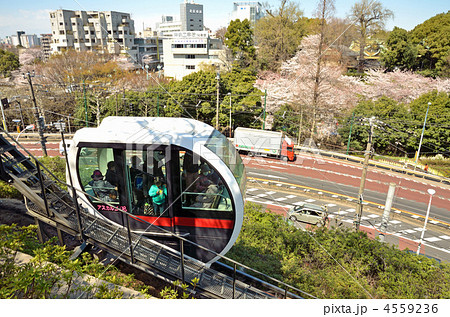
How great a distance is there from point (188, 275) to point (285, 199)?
14.9 metres

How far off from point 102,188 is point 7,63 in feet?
170

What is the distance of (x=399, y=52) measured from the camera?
131 feet

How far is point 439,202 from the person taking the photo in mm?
20344

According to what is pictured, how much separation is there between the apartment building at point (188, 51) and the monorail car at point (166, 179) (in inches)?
1783

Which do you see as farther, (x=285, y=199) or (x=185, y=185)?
(x=285, y=199)

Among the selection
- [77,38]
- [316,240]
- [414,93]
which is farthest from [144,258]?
[77,38]

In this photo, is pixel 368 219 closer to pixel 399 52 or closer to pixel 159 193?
pixel 159 193

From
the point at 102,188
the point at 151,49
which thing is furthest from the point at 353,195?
the point at 151,49

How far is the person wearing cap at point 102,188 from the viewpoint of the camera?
587 cm

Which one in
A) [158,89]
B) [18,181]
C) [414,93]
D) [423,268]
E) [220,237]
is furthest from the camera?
[414,93]

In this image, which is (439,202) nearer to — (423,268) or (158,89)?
(423,268)

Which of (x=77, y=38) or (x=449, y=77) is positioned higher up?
(x=77, y=38)

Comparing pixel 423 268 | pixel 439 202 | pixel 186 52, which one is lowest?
pixel 439 202

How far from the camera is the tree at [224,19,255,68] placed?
42344 millimetres
